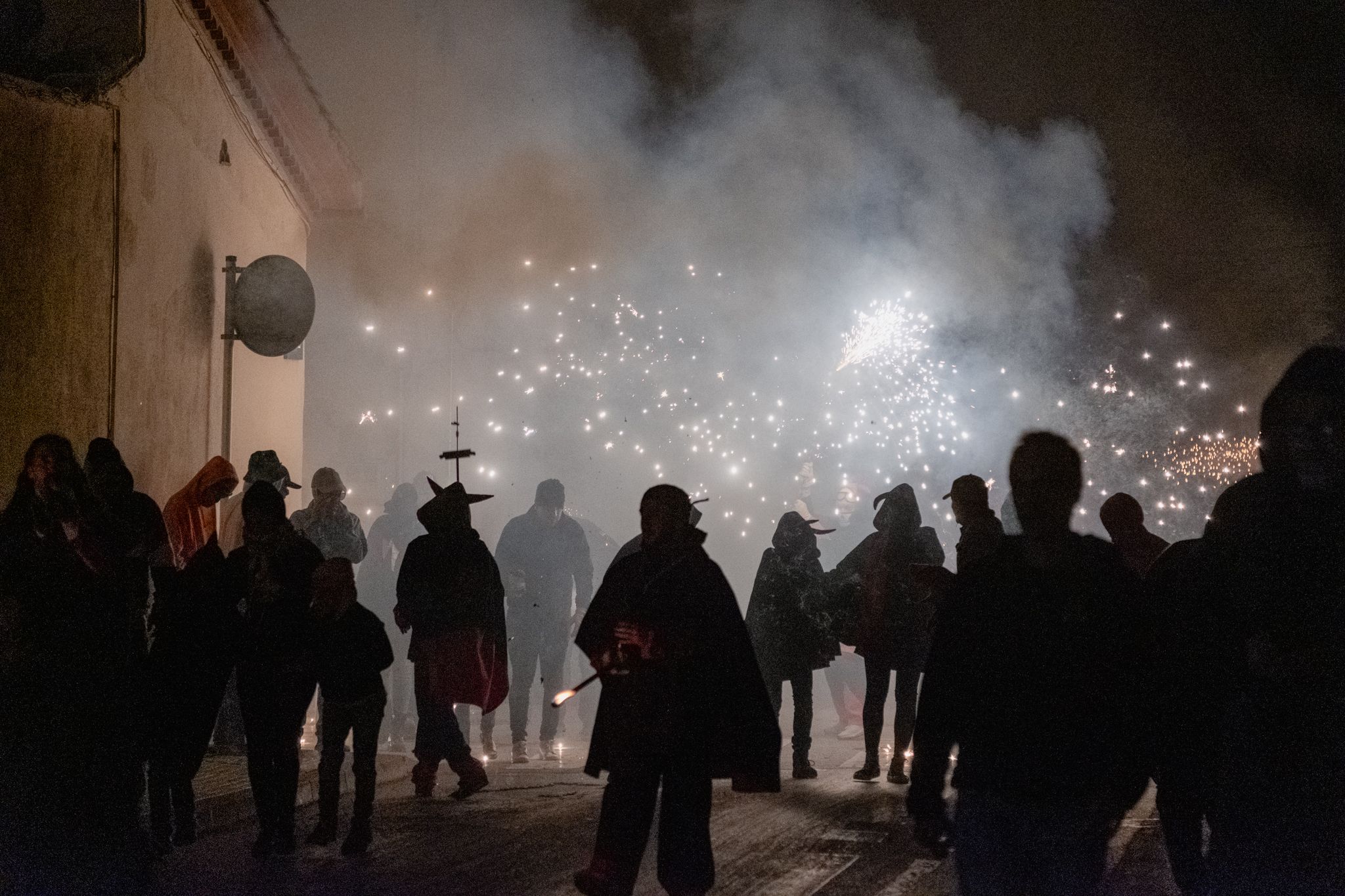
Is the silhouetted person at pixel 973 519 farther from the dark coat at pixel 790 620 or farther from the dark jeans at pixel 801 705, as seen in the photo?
the dark jeans at pixel 801 705

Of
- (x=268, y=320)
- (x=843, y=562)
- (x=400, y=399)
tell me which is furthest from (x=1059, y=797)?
(x=400, y=399)

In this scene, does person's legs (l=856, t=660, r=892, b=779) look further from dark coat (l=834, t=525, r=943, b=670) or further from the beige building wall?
the beige building wall

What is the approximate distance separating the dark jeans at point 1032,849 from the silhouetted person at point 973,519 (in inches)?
165

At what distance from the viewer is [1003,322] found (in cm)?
2681

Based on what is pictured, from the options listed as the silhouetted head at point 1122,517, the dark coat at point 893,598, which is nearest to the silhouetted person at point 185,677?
the dark coat at point 893,598

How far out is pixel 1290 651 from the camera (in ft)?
11.0

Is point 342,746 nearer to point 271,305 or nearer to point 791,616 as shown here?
point 791,616

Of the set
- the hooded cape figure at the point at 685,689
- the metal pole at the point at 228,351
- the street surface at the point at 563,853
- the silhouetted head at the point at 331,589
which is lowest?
the street surface at the point at 563,853

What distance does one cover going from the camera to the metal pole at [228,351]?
37.6 ft

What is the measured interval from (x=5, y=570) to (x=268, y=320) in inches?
261

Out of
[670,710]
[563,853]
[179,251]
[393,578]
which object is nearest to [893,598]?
[563,853]

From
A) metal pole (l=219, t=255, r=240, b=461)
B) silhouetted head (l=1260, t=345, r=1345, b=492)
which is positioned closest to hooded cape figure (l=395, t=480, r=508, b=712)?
metal pole (l=219, t=255, r=240, b=461)

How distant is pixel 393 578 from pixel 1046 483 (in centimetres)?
946

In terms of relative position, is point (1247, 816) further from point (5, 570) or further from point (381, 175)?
point (381, 175)
